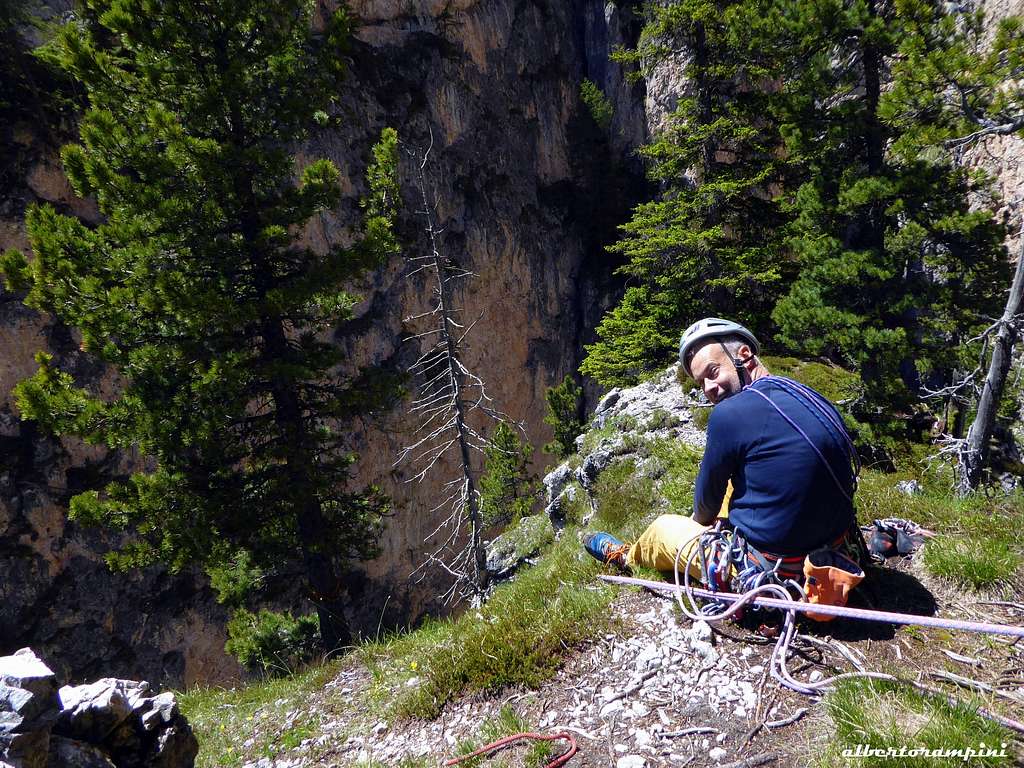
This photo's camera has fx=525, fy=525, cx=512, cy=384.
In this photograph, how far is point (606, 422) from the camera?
11.3 meters

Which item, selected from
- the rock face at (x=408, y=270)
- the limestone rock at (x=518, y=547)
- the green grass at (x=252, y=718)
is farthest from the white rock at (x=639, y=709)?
the rock face at (x=408, y=270)

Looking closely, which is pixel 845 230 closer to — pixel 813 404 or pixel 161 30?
pixel 813 404

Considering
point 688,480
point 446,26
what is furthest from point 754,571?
point 446,26

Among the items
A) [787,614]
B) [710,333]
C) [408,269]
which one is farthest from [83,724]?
[408,269]

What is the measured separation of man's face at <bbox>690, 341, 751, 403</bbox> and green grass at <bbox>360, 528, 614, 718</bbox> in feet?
5.66

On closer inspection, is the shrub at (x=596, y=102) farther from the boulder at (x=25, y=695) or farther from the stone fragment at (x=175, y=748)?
the boulder at (x=25, y=695)

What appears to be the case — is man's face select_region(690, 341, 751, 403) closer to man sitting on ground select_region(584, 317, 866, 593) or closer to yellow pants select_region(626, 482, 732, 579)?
man sitting on ground select_region(584, 317, 866, 593)

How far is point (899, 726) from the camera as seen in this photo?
220 cm

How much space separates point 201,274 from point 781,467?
6963 mm

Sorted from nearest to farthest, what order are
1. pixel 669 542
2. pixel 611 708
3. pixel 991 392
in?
1. pixel 611 708
2. pixel 669 542
3. pixel 991 392

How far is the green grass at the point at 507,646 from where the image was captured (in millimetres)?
A: 3414

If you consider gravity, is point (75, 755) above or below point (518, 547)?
above

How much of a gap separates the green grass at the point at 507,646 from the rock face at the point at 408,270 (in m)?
9.64

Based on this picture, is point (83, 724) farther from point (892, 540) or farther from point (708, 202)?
point (708, 202)
